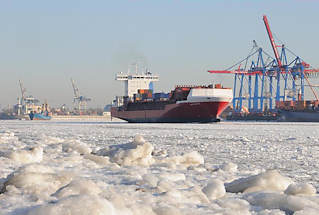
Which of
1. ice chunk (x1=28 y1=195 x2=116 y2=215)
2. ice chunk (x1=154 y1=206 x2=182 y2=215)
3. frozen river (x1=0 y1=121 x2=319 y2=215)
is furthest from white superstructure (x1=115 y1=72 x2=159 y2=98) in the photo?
ice chunk (x1=28 y1=195 x2=116 y2=215)

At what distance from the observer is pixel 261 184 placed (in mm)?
3971

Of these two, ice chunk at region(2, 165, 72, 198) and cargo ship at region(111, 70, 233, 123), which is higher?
cargo ship at region(111, 70, 233, 123)

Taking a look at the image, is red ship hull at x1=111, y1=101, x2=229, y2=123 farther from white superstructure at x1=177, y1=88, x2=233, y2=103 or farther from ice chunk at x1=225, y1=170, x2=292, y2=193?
ice chunk at x1=225, y1=170, x2=292, y2=193

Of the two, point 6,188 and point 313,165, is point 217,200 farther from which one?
point 313,165

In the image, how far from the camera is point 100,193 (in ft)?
10.8

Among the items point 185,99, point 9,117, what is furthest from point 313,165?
point 9,117

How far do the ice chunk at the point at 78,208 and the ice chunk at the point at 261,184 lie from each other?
1.81 m

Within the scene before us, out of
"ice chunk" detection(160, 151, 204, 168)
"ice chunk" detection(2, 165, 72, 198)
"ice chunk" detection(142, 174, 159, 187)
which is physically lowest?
"ice chunk" detection(160, 151, 204, 168)

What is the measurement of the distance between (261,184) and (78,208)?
7.02ft

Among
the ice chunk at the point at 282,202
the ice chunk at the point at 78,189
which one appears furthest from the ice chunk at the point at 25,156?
the ice chunk at the point at 282,202

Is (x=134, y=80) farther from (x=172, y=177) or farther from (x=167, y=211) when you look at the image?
(x=167, y=211)

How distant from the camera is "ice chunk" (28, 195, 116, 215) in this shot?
252 centimetres

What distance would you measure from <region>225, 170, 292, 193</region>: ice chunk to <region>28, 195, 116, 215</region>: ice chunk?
181cm

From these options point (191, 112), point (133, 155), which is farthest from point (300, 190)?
point (191, 112)
